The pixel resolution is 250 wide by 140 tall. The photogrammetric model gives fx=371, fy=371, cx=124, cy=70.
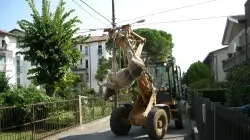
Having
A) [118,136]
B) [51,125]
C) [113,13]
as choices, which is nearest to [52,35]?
[51,125]

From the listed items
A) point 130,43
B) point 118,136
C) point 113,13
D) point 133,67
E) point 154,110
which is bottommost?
point 118,136

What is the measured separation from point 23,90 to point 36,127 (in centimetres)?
315

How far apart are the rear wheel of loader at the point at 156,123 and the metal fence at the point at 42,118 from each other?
154 inches

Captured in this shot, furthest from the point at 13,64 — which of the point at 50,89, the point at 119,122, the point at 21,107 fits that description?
the point at 119,122

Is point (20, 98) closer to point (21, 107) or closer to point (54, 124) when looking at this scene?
point (54, 124)

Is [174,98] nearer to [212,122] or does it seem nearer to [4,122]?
[4,122]

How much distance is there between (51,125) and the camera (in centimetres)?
1470

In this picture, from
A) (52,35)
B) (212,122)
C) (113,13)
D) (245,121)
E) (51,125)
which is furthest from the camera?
(113,13)

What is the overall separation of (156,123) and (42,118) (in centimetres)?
440

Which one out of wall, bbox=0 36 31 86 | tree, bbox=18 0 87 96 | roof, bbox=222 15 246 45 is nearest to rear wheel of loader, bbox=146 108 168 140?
tree, bbox=18 0 87 96

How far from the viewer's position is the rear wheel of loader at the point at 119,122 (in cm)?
1410

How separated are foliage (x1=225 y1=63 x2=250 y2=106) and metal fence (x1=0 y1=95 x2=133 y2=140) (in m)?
8.07

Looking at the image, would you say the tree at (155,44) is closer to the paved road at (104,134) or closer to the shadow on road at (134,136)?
the paved road at (104,134)

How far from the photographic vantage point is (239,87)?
2117cm
